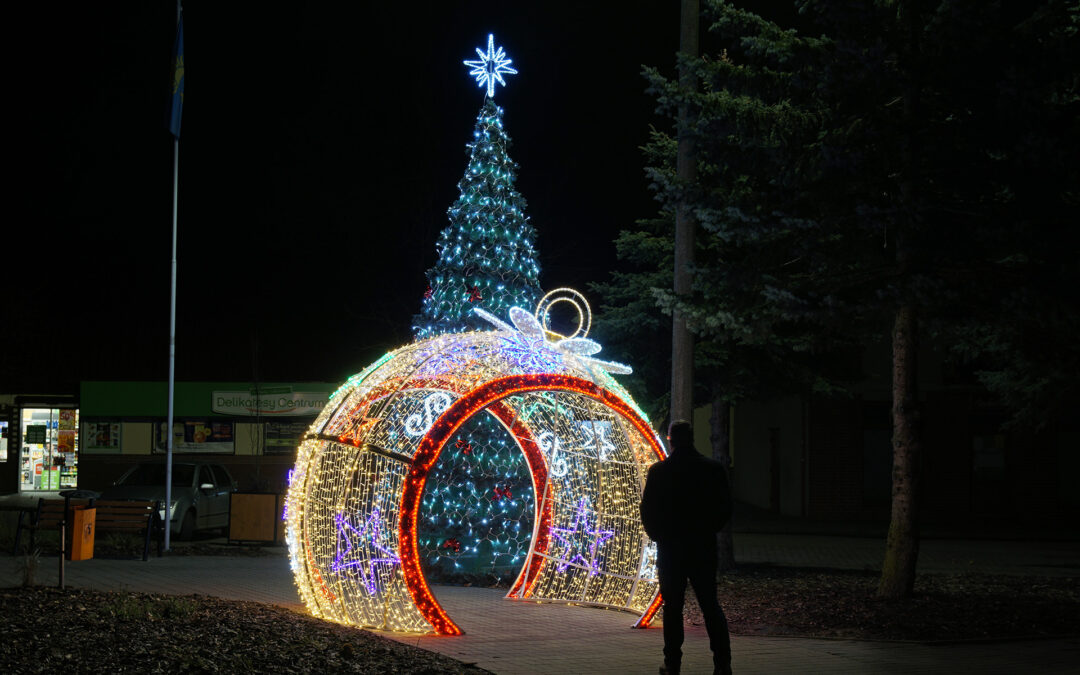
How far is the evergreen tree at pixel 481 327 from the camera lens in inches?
551

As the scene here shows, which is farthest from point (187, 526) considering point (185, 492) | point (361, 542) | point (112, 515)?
point (361, 542)

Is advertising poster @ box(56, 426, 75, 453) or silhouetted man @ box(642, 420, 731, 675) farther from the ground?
advertising poster @ box(56, 426, 75, 453)

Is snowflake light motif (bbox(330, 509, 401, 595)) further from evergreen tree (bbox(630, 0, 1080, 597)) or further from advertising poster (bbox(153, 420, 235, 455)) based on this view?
advertising poster (bbox(153, 420, 235, 455))

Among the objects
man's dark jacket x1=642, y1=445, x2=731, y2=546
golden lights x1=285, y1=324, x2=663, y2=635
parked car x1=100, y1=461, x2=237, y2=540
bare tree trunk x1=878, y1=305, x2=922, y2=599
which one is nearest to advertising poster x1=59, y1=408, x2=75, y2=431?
parked car x1=100, y1=461, x2=237, y2=540

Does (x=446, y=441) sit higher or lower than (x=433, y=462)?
higher

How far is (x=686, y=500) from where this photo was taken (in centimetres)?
774

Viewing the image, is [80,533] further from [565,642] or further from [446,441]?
[565,642]

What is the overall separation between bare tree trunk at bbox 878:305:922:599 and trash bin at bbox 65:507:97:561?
10146 millimetres

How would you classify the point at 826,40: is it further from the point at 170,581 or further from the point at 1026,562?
the point at 1026,562

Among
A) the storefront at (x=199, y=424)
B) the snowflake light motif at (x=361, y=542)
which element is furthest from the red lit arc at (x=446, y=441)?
the storefront at (x=199, y=424)

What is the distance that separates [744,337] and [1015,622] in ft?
13.1

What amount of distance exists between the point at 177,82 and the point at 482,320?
301 inches

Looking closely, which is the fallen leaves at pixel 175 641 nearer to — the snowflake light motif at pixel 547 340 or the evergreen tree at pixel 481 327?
the snowflake light motif at pixel 547 340

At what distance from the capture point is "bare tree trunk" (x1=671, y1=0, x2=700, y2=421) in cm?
1185
